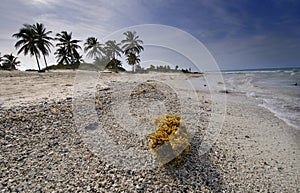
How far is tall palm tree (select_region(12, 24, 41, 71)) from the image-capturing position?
3434 cm

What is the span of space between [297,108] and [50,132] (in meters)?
13.7

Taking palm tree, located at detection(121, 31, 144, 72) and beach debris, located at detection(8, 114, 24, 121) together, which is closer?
beach debris, located at detection(8, 114, 24, 121)

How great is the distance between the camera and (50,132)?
16.6ft

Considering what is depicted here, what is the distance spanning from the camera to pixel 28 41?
35000mm

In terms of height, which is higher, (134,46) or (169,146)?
(134,46)

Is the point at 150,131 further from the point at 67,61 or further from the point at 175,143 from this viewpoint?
the point at 67,61

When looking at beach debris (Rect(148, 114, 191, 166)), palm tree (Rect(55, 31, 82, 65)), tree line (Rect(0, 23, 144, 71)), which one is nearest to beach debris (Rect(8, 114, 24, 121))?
beach debris (Rect(148, 114, 191, 166))

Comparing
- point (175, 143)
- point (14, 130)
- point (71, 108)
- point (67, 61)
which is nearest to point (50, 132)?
point (14, 130)

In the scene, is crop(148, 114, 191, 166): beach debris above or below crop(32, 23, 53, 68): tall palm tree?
below

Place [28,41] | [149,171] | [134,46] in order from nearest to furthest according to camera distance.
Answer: [149,171]
[134,46]
[28,41]

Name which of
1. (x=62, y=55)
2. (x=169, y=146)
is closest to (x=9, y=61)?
(x=62, y=55)

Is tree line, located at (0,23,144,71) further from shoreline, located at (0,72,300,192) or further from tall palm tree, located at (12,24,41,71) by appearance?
shoreline, located at (0,72,300,192)

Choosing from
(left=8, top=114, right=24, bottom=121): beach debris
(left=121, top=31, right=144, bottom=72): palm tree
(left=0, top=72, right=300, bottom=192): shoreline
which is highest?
(left=121, top=31, right=144, bottom=72): palm tree

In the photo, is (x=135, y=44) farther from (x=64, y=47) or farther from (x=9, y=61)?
(x=9, y=61)
